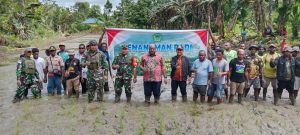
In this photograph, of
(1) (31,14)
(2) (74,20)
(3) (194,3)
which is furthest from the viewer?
(2) (74,20)

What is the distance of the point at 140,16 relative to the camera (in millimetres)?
40375

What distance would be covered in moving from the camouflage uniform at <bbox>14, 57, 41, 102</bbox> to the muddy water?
32 cm

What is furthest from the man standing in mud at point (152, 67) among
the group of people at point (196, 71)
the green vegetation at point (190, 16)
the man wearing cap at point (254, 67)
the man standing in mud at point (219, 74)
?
the green vegetation at point (190, 16)

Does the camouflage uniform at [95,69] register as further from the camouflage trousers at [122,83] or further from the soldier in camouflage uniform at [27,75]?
the soldier in camouflage uniform at [27,75]

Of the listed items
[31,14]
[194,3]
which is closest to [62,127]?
[194,3]

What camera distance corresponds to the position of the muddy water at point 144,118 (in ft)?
25.6

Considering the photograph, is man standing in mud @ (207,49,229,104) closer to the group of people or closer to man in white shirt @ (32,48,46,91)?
the group of people

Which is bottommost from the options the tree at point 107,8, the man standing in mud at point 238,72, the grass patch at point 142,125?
the grass patch at point 142,125

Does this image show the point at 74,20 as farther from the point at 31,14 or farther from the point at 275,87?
the point at 275,87

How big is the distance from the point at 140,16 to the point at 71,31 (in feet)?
90.0

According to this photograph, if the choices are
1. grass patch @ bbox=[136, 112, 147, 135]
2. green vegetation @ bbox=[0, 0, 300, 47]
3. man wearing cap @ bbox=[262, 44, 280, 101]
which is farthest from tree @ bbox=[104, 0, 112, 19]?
grass patch @ bbox=[136, 112, 147, 135]

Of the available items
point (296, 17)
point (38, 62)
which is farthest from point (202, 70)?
point (296, 17)

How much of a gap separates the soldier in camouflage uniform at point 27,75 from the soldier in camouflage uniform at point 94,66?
1528mm

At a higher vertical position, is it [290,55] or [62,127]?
[290,55]
